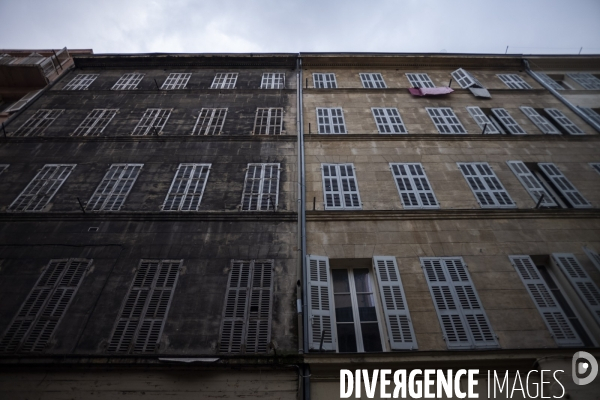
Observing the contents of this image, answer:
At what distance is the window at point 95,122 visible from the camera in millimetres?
14281

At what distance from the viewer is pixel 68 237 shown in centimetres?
1023

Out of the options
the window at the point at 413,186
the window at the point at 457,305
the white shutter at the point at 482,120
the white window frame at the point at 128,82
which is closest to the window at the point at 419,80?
the white shutter at the point at 482,120

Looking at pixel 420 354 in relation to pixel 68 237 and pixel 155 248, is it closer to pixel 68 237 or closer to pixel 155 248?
pixel 155 248

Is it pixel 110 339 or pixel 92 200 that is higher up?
pixel 92 200

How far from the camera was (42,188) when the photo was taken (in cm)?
1176

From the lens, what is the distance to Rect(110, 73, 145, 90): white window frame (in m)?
17.2

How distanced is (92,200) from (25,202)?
6.70 feet

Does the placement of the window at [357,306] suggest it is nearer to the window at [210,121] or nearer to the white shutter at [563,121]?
the window at [210,121]

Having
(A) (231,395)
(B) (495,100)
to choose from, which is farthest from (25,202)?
(B) (495,100)

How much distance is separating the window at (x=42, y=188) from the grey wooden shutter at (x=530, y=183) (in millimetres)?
15217

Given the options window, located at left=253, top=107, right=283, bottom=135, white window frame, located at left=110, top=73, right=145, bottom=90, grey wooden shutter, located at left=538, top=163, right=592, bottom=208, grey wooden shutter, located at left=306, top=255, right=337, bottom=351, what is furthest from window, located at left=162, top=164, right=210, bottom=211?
grey wooden shutter, located at left=538, top=163, right=592, bottom=208

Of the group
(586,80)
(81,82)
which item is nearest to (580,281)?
(586,80)

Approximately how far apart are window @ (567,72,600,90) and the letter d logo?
634 inches

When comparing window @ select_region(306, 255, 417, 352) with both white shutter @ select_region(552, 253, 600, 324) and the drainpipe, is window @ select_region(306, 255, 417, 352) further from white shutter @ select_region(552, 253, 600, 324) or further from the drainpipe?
the drainpipe
